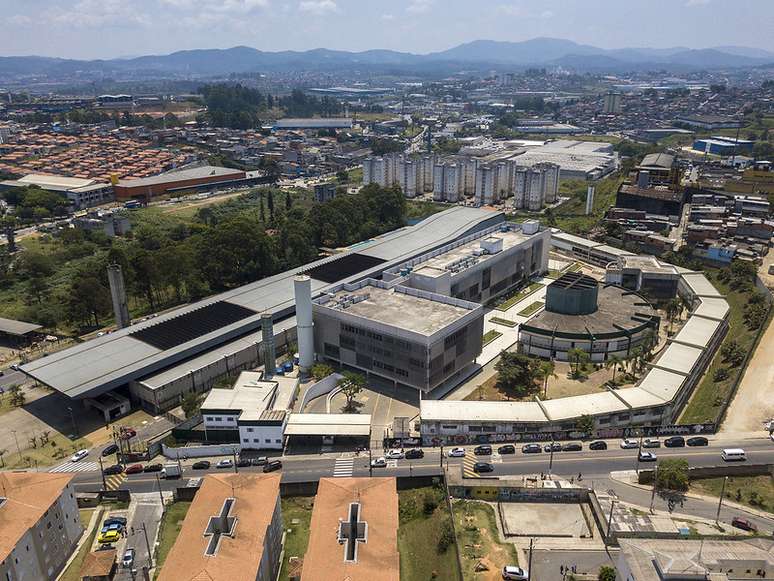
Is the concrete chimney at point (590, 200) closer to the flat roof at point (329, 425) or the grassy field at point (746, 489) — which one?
the grassy field at point (746, 489)

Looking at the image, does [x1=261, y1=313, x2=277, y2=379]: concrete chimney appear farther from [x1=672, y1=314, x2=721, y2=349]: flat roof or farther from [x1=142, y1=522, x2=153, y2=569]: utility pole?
[x1=672, y1=314, x2=721, y2=349]: flat roof

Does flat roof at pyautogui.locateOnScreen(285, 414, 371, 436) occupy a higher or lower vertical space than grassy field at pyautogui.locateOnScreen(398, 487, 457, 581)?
higher

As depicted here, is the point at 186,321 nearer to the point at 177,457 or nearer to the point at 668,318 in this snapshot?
the point at 177,457

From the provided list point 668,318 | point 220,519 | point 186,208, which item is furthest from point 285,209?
point 220,519

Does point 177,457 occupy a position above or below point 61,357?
below

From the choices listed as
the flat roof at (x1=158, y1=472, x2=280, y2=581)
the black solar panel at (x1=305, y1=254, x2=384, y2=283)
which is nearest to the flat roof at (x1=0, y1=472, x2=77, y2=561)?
the flat roof at (x1=158, y1=472, x2=280, y2=581)

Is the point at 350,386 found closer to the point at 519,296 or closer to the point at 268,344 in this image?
the point at 268,344

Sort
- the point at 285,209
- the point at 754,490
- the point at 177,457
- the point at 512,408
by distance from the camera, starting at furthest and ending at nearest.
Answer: the point at 285,209
the point at 512,408
the point at 177,457
the point at 754,490
